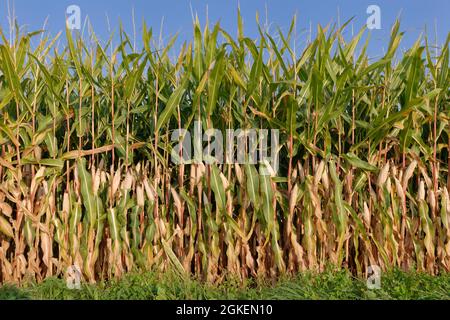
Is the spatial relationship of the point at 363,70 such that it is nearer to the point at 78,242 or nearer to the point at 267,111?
the point at 267,111

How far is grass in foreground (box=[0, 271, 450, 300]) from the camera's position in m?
3.50

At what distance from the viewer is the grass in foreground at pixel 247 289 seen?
3502 mm

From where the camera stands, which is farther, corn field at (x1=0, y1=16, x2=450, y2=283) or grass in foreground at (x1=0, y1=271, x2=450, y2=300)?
corn field at (x1=0, y1=16, x2=450, y2=283)

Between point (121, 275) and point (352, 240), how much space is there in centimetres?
205

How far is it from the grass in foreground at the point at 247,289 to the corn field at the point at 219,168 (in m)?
0.24

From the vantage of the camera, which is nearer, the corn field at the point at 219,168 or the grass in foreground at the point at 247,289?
the grass in foreground at the point at 247,289

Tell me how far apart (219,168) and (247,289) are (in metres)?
1.04

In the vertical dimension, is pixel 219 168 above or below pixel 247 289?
above

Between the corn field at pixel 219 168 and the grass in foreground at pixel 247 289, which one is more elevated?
the corn field at pixel 219 168

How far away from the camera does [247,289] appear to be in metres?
3.88

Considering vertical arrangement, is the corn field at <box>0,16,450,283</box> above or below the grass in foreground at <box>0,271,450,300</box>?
above

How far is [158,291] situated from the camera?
137 inches

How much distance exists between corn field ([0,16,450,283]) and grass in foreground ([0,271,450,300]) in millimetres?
235

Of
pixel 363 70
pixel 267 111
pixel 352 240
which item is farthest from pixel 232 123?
pixel 352 240
